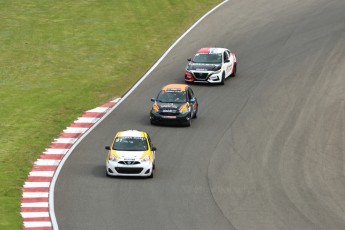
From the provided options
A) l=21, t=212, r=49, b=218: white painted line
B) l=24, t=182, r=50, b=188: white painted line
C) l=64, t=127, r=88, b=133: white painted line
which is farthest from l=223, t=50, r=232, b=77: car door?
l=21, t=212, r=49, b=218: white painted line

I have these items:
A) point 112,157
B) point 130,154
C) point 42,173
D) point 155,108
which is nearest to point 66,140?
point 42,173

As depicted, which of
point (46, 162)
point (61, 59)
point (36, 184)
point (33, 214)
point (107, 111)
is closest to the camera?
point (33, 214)

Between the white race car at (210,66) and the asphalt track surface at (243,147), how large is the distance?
2.10ft

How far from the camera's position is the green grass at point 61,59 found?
40.1 m

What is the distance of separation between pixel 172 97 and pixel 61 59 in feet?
46.1

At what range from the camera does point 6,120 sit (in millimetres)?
43688

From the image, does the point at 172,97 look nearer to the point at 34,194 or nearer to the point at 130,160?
the point at 130,160

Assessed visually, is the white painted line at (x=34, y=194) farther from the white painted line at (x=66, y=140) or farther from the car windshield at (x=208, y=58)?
the car windshield at (x=208, y=58)

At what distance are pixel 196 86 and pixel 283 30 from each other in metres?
11.8

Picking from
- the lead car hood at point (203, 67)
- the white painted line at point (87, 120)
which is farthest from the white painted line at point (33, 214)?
the lead car hood at point (203, 67)

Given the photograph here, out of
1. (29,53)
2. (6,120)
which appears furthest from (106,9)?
(6,120)

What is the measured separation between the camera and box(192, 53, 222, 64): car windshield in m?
51.6

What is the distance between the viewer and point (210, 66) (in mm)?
51094

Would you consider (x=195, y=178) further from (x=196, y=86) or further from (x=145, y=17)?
(x=145, y=17)
